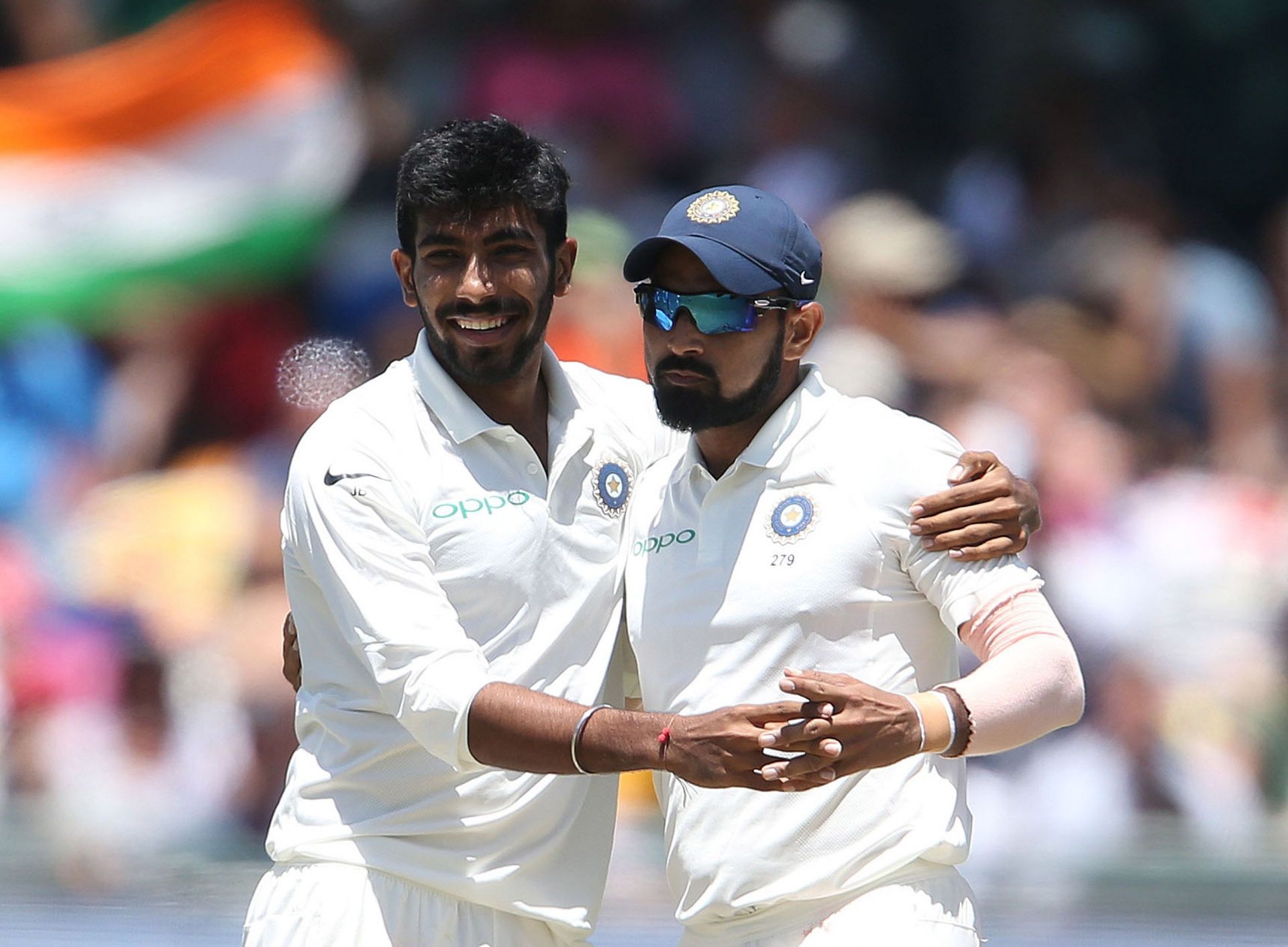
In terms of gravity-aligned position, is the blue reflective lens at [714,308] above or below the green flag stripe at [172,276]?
below

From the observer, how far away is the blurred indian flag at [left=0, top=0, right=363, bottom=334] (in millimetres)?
7598

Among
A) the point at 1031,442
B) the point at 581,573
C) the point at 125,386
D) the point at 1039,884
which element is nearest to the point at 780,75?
the point at 1031,442

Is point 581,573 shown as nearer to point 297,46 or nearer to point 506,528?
point 506,528

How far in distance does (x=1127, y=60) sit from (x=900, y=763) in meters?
5.33

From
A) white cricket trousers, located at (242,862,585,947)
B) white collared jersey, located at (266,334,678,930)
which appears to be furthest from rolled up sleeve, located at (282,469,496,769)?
white cricket trousers, located at (242,862,585,947)

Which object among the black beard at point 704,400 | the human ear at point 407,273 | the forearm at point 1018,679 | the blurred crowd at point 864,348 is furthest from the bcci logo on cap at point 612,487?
the blurred crowd at point 864,348

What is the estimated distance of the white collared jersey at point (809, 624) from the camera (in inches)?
118

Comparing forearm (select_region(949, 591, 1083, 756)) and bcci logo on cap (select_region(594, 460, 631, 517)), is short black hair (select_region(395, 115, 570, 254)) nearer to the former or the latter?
bcci logo on cap (select_region(594, 460, 631, 517))

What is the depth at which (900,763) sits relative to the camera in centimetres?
305

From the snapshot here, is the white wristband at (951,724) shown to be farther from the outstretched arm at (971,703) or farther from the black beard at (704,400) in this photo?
the black beard at (704,400)

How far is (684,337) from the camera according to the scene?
124 inches

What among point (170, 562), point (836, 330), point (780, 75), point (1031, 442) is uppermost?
point (780, 75)

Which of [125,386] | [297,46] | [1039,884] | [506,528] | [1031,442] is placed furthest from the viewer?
[297,46]

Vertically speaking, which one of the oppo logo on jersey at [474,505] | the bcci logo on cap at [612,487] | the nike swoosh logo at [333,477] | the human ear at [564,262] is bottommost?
the oppo logo on jersey at [474,505]
